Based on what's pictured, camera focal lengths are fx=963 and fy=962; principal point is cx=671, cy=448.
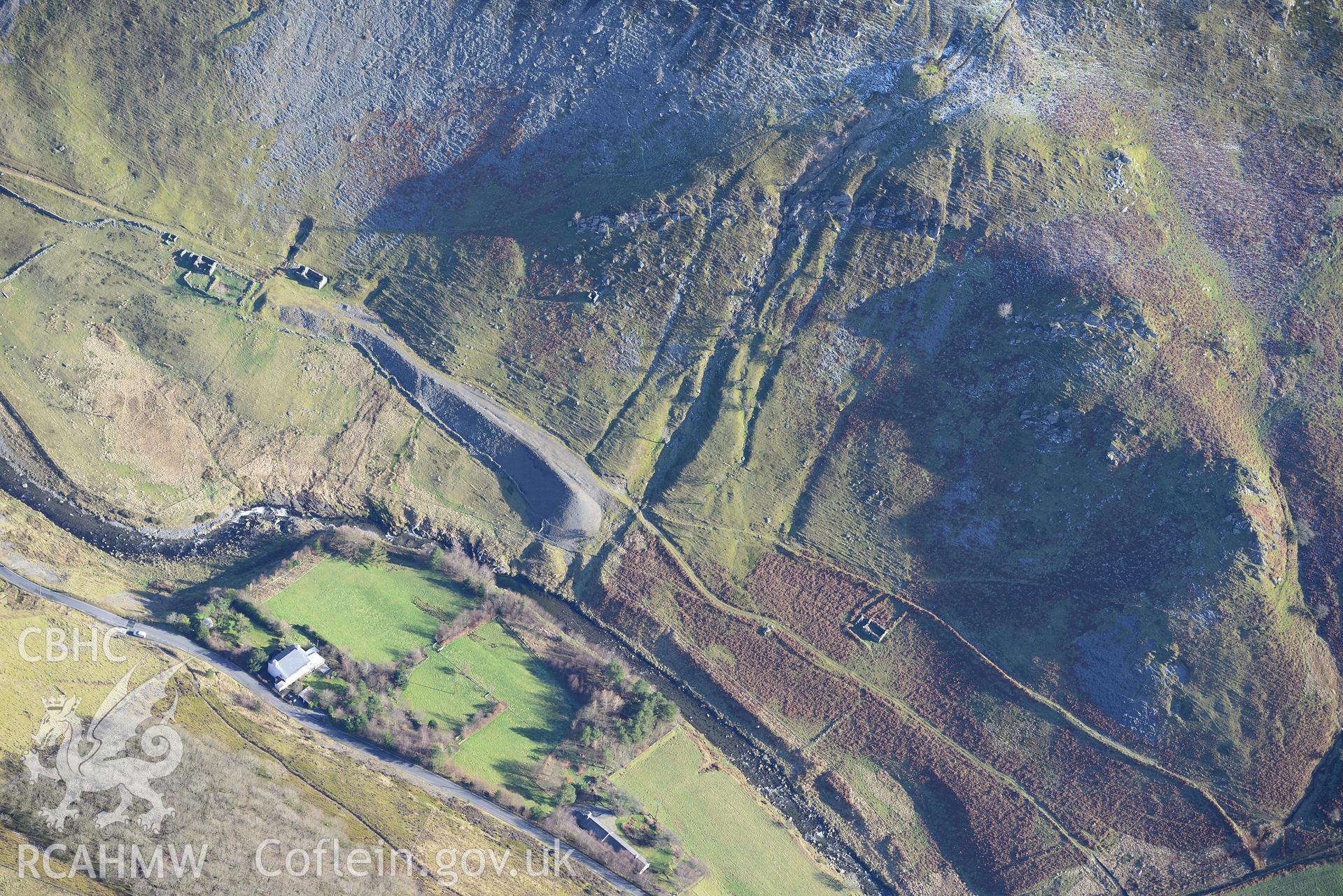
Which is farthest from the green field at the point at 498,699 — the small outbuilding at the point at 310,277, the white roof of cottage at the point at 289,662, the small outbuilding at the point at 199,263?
the small outbuilding at the point at 199,263

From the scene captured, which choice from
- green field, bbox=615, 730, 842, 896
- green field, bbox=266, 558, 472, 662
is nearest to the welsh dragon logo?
green field, bbox=266, 558, 472, 662

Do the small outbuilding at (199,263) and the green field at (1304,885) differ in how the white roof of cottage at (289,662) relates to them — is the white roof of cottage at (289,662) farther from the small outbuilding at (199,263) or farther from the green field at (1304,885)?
the green field at (1304,885)

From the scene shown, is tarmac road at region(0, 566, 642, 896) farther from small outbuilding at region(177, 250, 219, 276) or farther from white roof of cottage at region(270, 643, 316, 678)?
small outbuilding at region(177, 250, 219, 276)

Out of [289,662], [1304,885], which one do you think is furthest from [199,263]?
[1304,885]

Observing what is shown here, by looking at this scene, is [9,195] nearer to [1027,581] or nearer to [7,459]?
[7,459]

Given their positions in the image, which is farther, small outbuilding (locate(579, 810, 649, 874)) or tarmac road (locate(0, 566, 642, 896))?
tarmac road (locate(0, 566, 642, 896))

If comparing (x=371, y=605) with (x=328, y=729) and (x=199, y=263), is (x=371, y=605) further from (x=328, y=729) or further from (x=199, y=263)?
(x=199, y=263)
